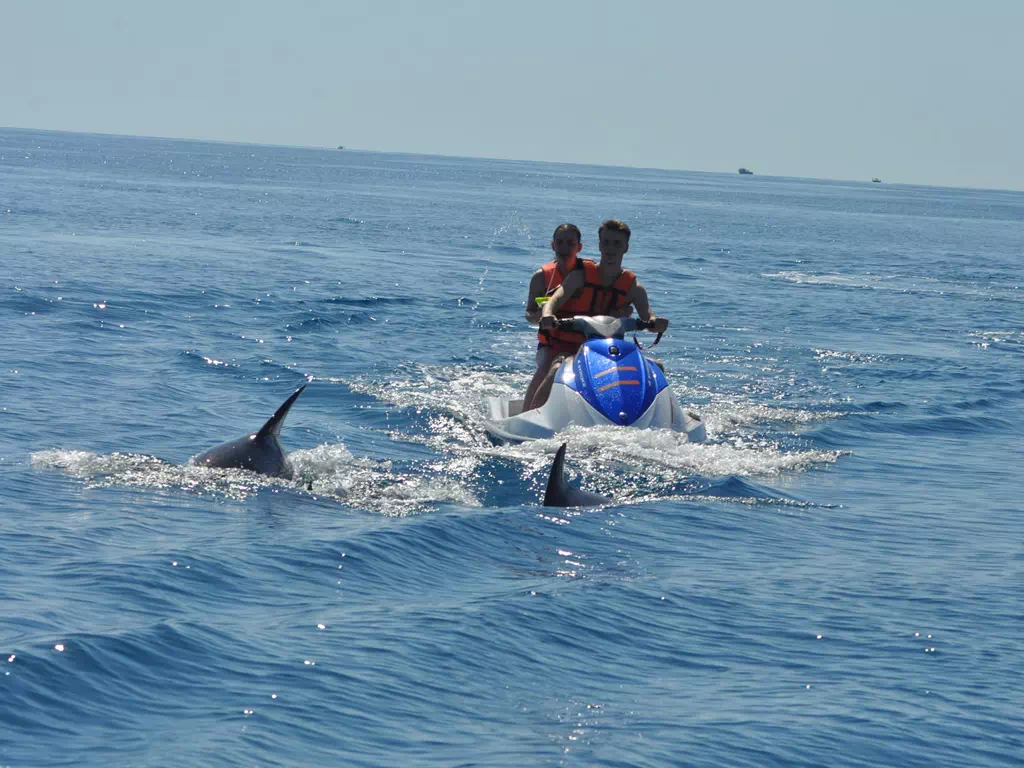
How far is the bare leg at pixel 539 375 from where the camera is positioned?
1374 centimetres

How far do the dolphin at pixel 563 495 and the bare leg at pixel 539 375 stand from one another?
3081 mm

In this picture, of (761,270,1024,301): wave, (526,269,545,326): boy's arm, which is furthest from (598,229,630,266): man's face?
(761,270,1024,301): wave

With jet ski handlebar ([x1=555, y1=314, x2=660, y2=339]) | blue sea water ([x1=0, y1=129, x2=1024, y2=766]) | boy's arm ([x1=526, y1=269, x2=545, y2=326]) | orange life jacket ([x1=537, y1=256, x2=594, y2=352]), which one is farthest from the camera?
boy's arm ([x1=526, y1=269, x2=545, y2=326])

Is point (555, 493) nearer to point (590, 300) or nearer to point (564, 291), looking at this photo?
point (564, 291)

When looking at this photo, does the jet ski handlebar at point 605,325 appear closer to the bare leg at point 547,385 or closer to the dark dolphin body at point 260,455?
the bare leg at point 547,385

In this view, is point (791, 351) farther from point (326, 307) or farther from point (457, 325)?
point (326, 307)

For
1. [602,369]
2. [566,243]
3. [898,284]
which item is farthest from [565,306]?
[898,284]

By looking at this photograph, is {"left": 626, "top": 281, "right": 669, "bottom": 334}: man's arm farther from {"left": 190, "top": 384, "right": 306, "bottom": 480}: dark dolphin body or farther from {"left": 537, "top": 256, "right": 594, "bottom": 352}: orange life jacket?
{"left": 190, "top": 384, "right": 306, "bottom": 480}: dark dolphin body

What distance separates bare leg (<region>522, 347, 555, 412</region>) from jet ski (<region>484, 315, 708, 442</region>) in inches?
15.3

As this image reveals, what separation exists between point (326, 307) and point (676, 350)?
21.2 ft

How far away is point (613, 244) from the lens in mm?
13078

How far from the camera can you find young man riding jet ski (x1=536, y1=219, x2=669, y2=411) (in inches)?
529

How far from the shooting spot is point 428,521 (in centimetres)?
980

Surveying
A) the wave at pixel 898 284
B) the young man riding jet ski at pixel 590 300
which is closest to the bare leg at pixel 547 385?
the young man riding jet ski at pixel 590 300
